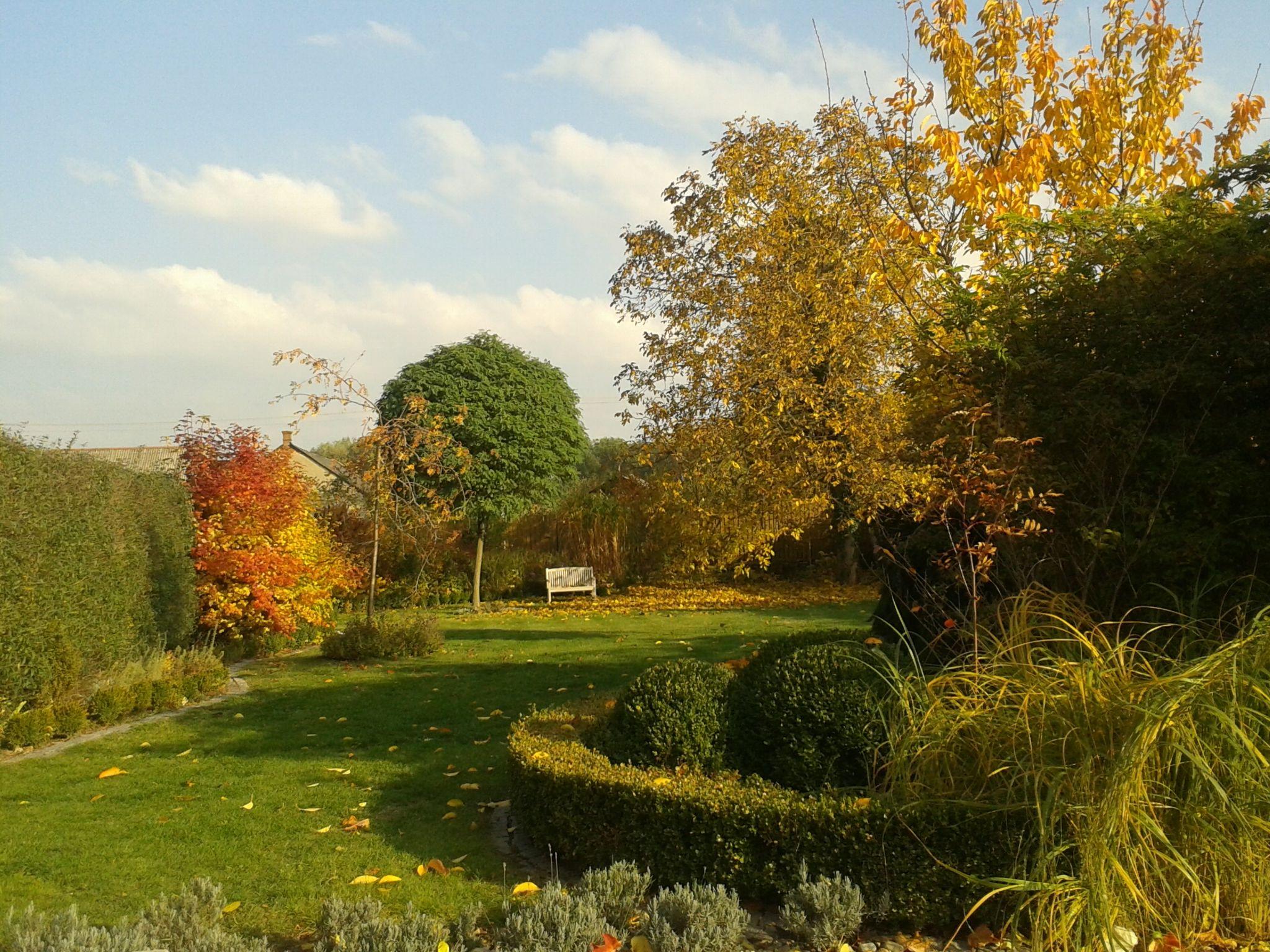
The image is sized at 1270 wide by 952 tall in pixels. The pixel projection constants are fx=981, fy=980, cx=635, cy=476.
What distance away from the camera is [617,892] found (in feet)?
12.9

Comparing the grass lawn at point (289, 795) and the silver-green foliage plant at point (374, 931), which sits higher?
the silver-green foliage plant at point (374, 931)

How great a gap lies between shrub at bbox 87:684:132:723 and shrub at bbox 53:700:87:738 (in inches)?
14.3

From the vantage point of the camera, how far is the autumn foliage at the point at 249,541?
40.7ft

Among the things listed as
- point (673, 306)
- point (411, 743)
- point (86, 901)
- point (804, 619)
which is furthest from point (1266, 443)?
point (804, 619)

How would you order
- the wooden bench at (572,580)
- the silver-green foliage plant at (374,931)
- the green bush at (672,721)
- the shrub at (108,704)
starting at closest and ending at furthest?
1. the silver-green foliage plant at (374,931)
2. the green bush at (672,721)
3. the shrub at (108,704)
4. the wooden bench at (572,580)

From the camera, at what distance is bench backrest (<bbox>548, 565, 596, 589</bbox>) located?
21.1m

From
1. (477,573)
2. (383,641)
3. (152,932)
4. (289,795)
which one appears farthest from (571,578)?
(152,932)

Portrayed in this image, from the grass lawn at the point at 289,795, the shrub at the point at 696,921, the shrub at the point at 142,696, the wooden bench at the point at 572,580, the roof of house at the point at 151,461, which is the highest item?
the roof of house at the point at 151,461

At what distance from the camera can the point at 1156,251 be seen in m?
6.25

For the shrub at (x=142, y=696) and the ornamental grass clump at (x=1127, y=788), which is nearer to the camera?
the ornamental grass clump at (x=1127, y=788)

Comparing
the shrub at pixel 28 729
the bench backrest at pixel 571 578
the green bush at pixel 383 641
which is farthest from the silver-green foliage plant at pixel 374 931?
the bench backrest at pixel 571 578

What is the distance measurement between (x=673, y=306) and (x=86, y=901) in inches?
380

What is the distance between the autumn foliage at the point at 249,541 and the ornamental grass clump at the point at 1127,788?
10.1 m

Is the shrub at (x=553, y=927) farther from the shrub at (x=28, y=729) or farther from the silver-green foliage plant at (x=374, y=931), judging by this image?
the shrub at (x=28, y=729)
